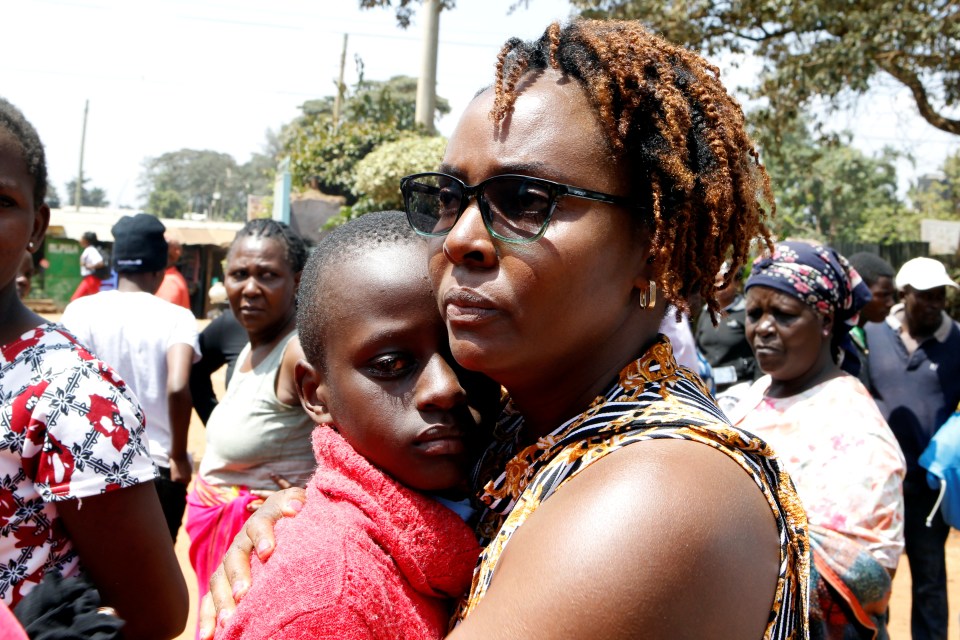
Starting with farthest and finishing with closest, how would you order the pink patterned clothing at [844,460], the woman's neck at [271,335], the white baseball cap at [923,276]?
the white baseball cap at [923,276], the woman's neck at [271,335], the pink patterned clothing at [844,460]

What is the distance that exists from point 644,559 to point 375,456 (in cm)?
71

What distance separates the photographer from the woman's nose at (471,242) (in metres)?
1.45

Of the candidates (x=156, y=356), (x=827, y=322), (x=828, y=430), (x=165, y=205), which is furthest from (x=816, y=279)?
(x=165, y=205)

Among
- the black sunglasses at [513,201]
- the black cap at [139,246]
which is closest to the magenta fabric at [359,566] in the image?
the black sunglasses at [513,201]

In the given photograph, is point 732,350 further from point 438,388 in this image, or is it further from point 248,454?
point 438,388

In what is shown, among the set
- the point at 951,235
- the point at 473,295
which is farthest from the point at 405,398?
the point at 951,235

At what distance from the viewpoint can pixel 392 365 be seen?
5.62ft

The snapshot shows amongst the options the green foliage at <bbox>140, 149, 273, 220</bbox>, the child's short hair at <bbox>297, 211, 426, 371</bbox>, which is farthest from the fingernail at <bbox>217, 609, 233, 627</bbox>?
the green foliage at <bbox>140, 149, 273, 220</bbox>

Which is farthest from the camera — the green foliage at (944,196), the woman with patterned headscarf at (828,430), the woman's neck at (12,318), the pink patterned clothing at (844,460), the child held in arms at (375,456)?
the green foliage at (944,196)

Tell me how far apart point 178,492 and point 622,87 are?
4172 mm

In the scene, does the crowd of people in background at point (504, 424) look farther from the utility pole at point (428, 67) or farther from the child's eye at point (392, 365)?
the utility pole at point (428, 67)

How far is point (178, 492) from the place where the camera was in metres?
4.86

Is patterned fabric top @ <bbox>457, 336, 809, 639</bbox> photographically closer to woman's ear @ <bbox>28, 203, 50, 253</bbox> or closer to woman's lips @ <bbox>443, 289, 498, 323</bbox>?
woman's lips @ <bbox>443, 289, 498, 323</bbox>

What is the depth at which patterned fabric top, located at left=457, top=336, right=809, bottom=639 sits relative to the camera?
4.25ft
